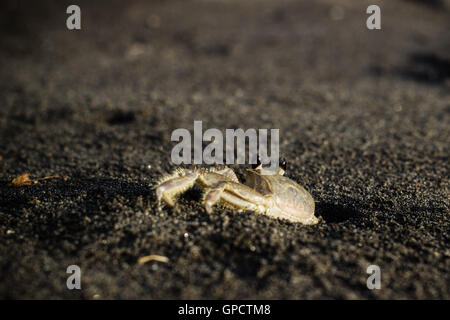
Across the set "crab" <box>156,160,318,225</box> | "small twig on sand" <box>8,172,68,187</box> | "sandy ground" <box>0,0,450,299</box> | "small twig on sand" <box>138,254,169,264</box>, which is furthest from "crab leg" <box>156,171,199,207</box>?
"small twig on sand" <box>8,172,68,187</box>

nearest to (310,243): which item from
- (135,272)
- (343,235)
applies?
(343,235)

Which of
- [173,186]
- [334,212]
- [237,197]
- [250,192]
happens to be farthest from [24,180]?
[334,212]

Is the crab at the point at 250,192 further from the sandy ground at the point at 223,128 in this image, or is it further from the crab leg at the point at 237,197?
the sandy ground at the point at 223,128

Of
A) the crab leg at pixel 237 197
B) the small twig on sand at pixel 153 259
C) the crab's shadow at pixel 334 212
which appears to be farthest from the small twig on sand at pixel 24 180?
the crab's shadow at pixel 334 212

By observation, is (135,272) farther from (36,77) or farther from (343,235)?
(36,77)

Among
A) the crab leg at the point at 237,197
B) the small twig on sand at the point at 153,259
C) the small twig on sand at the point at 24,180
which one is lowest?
the small twig on sand at the point at 153,259

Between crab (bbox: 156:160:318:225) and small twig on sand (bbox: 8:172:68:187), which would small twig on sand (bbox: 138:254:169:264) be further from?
small twig on sand (bbox: 8:172:68:187)
